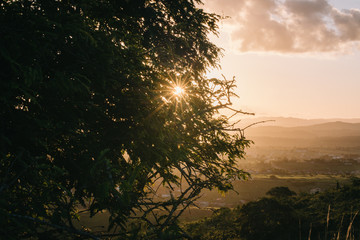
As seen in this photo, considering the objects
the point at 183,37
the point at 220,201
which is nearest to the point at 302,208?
the point at 183,37

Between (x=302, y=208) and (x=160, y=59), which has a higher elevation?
(x=160, y=59)

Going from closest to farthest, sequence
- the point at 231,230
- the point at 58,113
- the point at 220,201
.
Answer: the point at 58,113, the point at 231,230, the point at 220,201

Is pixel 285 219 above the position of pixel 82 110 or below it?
below

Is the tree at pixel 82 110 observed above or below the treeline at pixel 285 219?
above

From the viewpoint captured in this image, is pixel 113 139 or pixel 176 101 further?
pixel 176 101

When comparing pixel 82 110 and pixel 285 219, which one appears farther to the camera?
pixel 285 219

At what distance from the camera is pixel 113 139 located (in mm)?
3637

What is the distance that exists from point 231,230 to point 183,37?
975cm

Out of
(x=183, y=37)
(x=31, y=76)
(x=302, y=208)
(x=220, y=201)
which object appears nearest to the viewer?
(x=31, y=76)

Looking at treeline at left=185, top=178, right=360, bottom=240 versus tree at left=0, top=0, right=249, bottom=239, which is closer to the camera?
tree at left=0, top=0, right=249, bottom=239

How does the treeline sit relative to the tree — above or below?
below

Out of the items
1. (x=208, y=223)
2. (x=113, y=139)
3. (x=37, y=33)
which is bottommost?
(x=208, y=223)

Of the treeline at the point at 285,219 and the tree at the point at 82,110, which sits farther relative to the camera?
the treeline at the point at 285,219

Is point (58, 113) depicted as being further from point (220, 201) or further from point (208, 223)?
point (220, 201)
